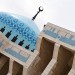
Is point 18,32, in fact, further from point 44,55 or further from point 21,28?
point 44,55

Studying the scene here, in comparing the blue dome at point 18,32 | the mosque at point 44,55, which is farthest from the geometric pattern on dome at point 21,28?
the mosque at point 44,55

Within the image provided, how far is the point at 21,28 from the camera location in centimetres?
319

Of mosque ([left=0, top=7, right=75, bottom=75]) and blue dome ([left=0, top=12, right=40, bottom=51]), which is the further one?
blue dome ([left=0, top=12, right=40, bottom=51])

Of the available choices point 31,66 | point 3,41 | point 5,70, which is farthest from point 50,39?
point 5,70

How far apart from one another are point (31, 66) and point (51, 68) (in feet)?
0.60

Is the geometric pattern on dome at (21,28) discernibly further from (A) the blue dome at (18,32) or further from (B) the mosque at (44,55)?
(B) the mosque at (44,55)

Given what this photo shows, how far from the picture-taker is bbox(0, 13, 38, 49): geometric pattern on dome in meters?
3.17

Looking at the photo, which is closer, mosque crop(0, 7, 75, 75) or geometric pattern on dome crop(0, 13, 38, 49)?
mosque crop(0, 7, 75, 75)

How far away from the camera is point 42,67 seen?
2588 millimetres

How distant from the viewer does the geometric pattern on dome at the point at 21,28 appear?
3.17 meters

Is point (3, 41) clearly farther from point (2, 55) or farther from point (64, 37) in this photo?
point (64, 37)

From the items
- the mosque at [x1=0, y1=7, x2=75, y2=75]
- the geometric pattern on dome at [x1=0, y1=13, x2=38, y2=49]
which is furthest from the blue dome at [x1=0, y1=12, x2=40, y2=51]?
the mosque at [x1=0, y1=7, x2=75, y2=75]

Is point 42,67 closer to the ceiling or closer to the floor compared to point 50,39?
closer to the floor

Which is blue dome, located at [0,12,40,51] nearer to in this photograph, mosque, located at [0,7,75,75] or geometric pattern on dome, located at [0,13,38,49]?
geometric pattern on dome, located at [0,13,38,49]
